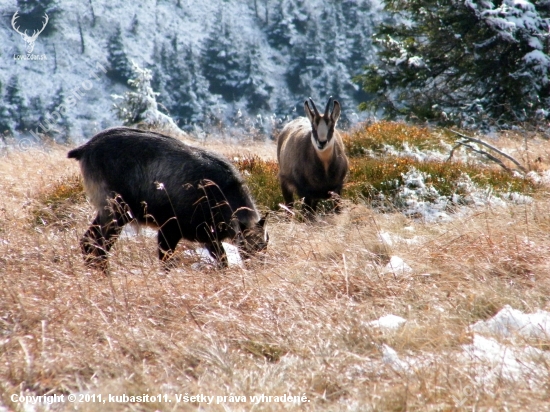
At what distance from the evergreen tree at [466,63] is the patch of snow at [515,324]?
1354 cm

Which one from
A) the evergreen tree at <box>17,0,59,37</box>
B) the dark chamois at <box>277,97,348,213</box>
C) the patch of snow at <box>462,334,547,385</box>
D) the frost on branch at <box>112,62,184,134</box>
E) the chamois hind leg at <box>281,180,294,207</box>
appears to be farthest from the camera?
the evergreen tree at <box>17,0,59,37</box>

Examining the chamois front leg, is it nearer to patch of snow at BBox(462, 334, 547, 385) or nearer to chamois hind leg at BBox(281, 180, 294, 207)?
chamois hind leg at BBox(281, 180, 294, 207)

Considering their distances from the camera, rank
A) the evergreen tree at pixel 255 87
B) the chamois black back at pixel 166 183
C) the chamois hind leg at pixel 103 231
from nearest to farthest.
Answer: the chamois hind leg at pixel 103 231
the chamois black back at pixel 166 183
the evergreen tree at pixel 255 87

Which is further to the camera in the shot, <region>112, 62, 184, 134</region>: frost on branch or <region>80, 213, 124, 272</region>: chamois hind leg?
<region>112, 62, 184, 134</region>: frost on branch

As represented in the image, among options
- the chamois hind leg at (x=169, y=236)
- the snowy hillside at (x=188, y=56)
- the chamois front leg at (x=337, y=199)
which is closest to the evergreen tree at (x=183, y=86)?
the snowy hillside at (x=188, y=56)

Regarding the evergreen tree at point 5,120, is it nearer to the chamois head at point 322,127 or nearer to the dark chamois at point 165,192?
the chamois head at point 322,127

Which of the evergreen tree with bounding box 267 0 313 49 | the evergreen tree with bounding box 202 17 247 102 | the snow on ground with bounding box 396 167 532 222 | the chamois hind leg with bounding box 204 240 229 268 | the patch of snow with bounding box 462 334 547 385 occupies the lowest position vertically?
the evergreen tree with bounding box 202 17 247 102

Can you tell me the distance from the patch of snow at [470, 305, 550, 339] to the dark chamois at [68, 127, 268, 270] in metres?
2.55

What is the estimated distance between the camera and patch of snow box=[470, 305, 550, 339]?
10.4ft

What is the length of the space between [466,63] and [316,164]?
1145 cm

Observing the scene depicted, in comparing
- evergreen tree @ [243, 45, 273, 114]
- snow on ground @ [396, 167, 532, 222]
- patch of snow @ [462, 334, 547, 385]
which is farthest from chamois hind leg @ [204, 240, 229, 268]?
evergreen tree @ [243, 45, 273, 114]

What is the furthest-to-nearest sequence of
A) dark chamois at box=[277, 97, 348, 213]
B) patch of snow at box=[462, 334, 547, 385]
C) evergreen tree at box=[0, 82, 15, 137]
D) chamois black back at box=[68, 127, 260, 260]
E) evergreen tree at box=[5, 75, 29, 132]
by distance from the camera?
evergreen tree at box=[5, 75, 29, 132]
evergreen tree at box=[0, 82, 15, 137]
dark chamois at box=[277, 97, 348, 213]
chamois black back at box=[68, 127, 260, 260]
patch of snow at box=[462, 334, 547, 385]

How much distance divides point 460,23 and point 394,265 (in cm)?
1506

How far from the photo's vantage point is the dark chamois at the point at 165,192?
5531 millimetres
